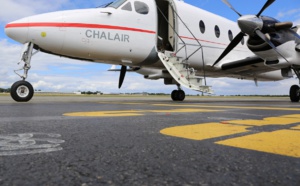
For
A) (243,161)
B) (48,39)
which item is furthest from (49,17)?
(243,161)

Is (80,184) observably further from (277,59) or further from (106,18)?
(277,59)

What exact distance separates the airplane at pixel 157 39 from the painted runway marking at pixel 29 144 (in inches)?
256

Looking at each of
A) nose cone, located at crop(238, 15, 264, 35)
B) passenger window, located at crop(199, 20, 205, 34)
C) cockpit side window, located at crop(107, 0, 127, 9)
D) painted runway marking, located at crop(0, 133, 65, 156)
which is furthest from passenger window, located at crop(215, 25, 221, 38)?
painted runway marking, located at crop(0, 133, 65, 156)

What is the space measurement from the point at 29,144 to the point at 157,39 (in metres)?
9.18

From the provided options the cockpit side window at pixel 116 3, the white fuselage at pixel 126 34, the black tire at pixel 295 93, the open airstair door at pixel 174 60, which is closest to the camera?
the white fuselage at pixel 126 34

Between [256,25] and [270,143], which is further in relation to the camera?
[256,25]

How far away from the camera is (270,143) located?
1717 millimetres

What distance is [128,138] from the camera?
190cm

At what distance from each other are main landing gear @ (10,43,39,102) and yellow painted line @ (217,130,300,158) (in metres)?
7.28

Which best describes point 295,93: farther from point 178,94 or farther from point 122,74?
point 122,74

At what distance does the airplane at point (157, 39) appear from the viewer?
8102 mm

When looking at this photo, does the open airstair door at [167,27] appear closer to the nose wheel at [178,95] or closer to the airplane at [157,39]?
the airplane at [157,39]

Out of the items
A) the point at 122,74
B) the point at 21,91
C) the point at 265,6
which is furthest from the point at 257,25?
the point at 21,91

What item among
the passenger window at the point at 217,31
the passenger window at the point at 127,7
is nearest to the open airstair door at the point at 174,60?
the passenger window at the point at 127,7
